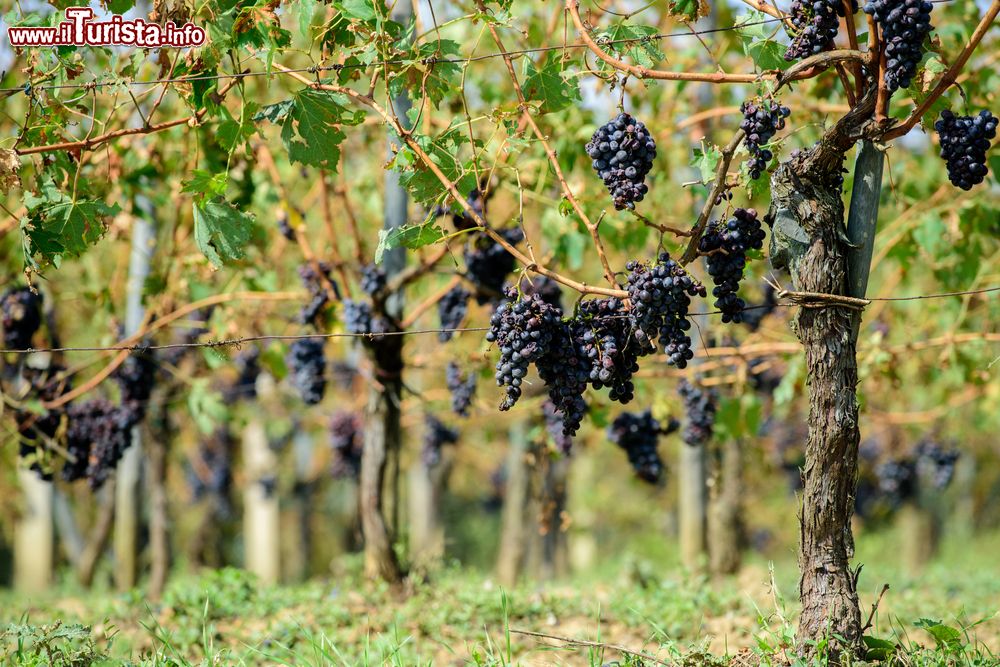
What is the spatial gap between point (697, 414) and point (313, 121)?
3.26m

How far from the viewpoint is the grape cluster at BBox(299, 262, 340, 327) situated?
5.77 metres

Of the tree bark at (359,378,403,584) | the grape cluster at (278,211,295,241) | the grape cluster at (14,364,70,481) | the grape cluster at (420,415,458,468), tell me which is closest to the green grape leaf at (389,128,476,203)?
the grape cluster at (278,211,295,241)

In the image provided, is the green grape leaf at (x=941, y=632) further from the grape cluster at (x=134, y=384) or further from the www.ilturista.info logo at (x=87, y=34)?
the grape cluster at (x=134, y=384)

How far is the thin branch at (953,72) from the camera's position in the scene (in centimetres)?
333

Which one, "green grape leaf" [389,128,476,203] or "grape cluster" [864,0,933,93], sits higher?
"grape cluster" [864,0,933,93]

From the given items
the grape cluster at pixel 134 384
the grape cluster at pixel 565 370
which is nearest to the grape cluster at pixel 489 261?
the grape cluster at pixel 565 370

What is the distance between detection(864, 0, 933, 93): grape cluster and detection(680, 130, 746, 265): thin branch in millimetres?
555

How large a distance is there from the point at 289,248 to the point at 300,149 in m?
4.85

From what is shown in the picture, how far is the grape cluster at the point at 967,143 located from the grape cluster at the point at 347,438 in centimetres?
642

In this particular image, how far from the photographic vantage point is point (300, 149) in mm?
4141

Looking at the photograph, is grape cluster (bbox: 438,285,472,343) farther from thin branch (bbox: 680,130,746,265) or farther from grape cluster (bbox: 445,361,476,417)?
thin branch (bbox: 680,130,746,265)

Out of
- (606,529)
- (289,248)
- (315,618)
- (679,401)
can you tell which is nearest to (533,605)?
(315,618)

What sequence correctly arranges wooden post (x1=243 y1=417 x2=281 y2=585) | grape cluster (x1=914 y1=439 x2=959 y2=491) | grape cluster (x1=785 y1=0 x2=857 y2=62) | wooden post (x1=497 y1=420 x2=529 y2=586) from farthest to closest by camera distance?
wooden post (x1=243 y1=417 x2=281 y2=585) < grape cluster (x1=914 y1=439 x2=959 y2=491) < wooden post (x1=497 y1=420 x2=529 y2=586) < grape cluster (x1=785 y1=0 x2=857 y2=62)

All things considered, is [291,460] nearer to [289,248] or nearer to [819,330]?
[289,248]
